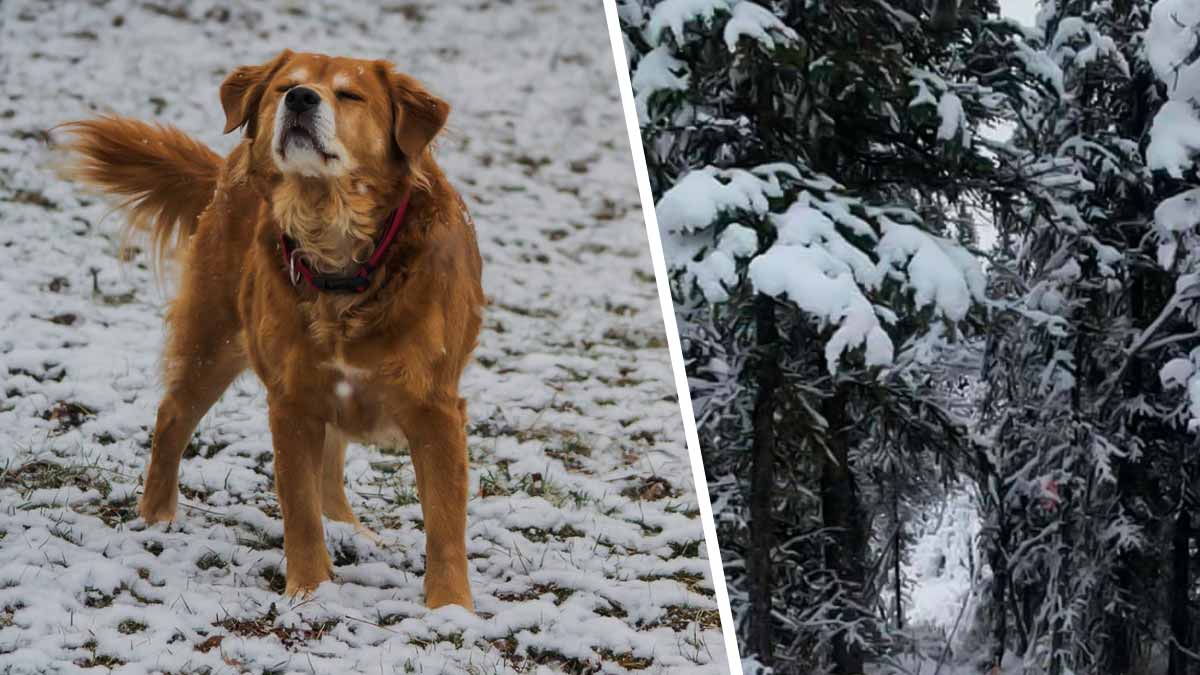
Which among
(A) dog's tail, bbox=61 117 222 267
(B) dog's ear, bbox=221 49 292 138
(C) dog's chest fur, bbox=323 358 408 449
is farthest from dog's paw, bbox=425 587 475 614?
(A) dog's tail, bbox=61 117 222 267

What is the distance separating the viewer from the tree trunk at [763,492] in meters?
4.83

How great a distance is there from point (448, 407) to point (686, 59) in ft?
7.43

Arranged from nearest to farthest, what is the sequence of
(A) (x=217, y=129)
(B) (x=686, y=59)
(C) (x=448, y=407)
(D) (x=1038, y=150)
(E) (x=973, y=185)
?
(C) (x=448, y=407), (B) (x=686, y=59), (A) (x=217, y=129), (E) (x=973, y=185), (D) (x=1038, y=150)

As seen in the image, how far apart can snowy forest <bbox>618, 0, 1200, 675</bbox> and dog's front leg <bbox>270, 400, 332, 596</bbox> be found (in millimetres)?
1744

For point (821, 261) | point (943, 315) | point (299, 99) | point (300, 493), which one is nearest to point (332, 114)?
point (299, 99)

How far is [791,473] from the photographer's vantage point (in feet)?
16.8

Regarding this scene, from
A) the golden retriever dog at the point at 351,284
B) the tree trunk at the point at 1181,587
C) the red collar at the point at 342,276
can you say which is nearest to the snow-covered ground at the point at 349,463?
the golden retriever dog at the point at 351,284

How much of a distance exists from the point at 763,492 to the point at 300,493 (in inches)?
104

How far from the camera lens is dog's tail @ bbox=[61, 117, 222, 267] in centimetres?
316

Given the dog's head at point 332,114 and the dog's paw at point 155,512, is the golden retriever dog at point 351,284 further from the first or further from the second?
the dog's paw at point 155,512

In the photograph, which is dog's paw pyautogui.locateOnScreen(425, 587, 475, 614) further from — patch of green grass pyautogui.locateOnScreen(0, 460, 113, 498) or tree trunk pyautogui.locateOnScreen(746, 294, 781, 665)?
tree trunk pyautogui.locateOnScreen(746, 294, 781, 665)

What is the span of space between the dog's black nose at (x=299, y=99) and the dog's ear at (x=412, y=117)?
20cm

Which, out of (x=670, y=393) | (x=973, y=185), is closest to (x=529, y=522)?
(x=670, y=393)

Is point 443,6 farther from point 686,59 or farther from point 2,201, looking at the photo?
point 2,201
